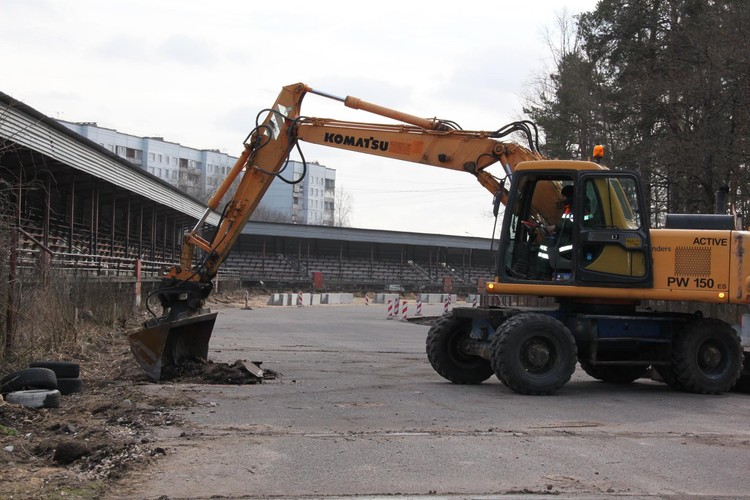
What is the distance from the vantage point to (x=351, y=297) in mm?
67500

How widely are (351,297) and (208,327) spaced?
5354 centimetres

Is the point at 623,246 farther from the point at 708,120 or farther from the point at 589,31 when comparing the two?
the point at 589,31

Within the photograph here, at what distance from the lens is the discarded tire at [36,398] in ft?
31.5

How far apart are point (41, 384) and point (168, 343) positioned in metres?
3.01

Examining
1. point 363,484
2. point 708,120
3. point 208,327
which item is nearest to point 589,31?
point 708,120

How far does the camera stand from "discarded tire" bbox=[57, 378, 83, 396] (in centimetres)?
1120

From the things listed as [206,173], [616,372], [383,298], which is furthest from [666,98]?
[206,173]

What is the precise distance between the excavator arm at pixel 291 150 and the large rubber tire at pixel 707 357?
3538 millimetres

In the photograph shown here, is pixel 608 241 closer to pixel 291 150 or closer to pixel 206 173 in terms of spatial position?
pixel 291 150

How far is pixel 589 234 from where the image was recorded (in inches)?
493

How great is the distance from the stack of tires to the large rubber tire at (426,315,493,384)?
5.15 metres

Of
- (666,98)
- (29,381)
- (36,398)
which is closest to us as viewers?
(36,398)

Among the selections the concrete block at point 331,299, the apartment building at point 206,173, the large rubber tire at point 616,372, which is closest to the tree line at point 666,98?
the large rubber tire at point 616,372

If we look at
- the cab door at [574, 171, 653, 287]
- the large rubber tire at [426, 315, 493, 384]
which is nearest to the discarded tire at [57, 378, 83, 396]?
the large rubber tire at [426, 315, 493, 384]
